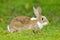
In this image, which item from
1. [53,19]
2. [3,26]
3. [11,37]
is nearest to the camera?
[11,37]

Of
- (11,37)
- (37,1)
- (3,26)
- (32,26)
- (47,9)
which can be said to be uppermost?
(37,1)

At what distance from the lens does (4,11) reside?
16.0m

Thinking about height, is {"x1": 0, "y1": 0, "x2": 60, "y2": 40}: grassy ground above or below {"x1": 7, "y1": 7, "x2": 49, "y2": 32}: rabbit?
above

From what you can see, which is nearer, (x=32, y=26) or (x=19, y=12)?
(x=32, y=26)

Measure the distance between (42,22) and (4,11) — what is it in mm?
4748

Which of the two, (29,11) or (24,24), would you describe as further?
(29,11)

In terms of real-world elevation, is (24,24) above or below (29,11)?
below

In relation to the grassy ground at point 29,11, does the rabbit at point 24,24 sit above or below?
below

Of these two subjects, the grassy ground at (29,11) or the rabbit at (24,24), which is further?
the grassy ground at (29,11)

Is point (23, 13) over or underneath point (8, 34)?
over

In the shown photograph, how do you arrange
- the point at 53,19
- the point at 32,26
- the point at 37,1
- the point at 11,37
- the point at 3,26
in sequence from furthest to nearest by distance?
the point at 37,1, the point at 53,19, the point at 3,26, the point at 32,26, the point at 11,37

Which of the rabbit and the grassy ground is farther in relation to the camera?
the grassy ground

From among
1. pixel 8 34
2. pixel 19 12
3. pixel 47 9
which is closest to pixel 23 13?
pixel 19 12

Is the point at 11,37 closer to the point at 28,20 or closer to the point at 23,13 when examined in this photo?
the point at 28,20
